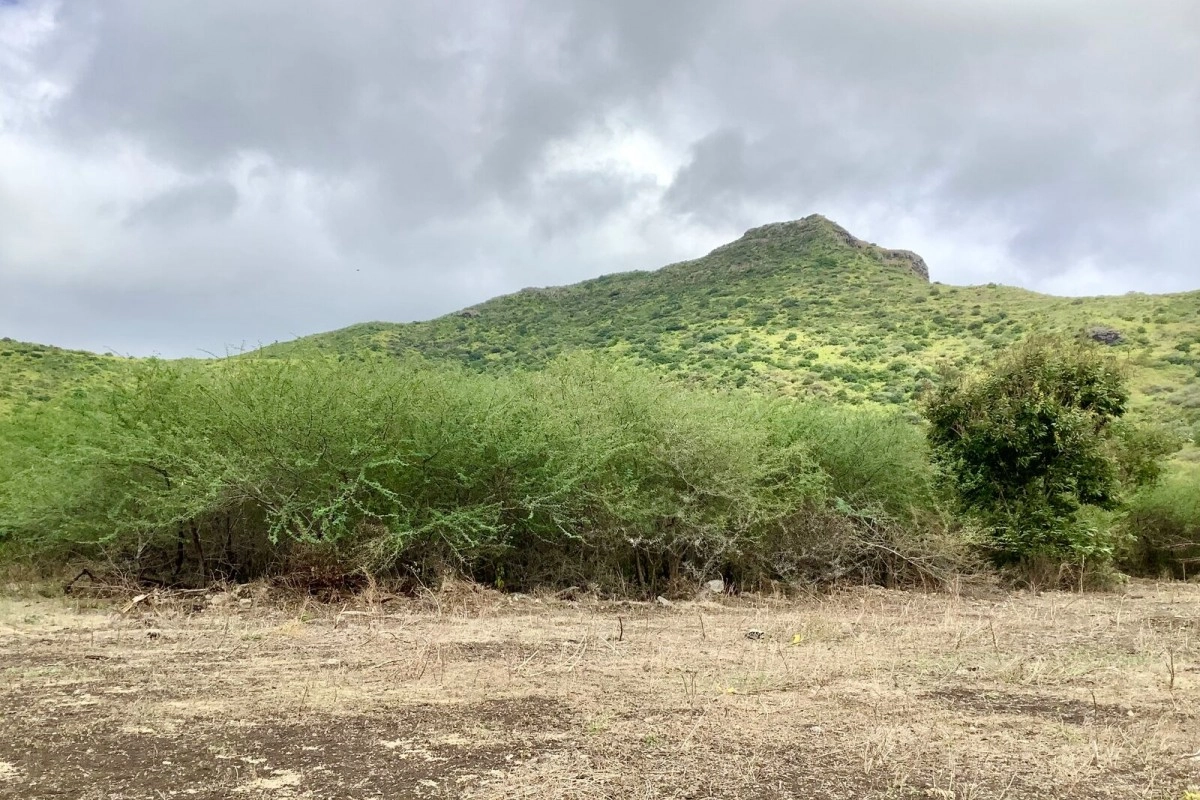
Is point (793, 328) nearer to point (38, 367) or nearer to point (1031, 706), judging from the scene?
point (38, 367)

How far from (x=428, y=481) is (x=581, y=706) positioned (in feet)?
26.1

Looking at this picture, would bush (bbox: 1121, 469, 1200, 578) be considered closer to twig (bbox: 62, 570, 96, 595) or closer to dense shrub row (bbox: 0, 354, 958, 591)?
dense shrub row (bbox: 0, 354, 958, 591)

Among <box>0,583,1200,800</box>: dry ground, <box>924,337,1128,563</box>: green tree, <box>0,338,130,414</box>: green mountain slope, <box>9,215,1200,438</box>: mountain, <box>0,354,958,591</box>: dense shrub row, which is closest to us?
<box>0,583,1200,800</box>: dry ground

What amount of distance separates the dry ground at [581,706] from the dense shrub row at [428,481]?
1815mm

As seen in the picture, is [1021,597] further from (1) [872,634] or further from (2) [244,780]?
(2) [244,780]

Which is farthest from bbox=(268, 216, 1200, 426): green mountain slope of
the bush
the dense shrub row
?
the dense shrub row

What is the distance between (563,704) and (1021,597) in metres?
12.3

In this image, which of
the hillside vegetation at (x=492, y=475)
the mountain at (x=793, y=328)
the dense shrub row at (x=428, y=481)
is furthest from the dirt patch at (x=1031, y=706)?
the mountain at (x=793, y=328)

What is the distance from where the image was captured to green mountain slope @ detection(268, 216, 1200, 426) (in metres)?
36.2

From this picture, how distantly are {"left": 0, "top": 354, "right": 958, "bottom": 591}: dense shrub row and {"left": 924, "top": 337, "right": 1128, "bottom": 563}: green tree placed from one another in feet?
6.63

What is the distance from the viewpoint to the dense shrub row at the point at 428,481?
43.6ft

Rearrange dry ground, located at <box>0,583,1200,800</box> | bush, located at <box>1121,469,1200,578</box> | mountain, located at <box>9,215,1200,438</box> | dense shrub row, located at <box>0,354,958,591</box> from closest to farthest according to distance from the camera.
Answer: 1. dry ground, located at <box>0,583,1200,800</box>
2. dense shrub row, located at <box>0,354,958,591</box>
3. bush, located at <box>1121,469,1200,578</box>
4. mountain, located at <box>9,215,1200,438</box>

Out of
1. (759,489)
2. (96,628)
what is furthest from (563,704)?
(759,489)

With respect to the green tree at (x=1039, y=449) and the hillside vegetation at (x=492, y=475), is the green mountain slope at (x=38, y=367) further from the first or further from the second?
the green tree at (x=1039, y=449)
